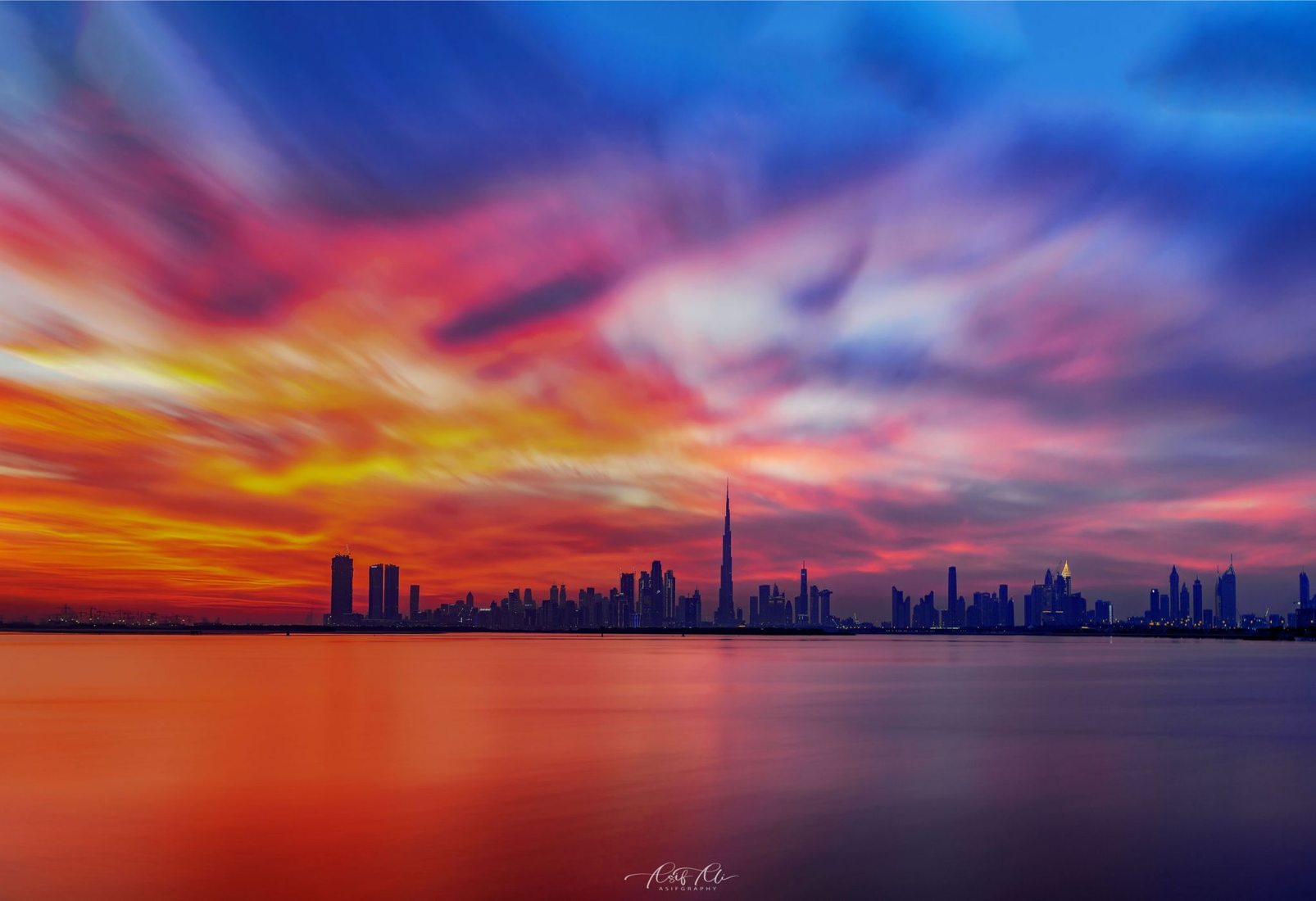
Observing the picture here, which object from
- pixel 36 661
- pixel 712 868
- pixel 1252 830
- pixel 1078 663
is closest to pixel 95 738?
pixel 712 868

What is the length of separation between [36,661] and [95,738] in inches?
4041

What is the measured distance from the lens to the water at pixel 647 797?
20047 millimetres

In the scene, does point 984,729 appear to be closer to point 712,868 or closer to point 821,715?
point 821,715

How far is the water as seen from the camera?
2005 cm

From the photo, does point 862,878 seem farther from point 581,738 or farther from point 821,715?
point 821,715

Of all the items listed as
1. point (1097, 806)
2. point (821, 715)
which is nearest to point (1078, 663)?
point (821, 715)

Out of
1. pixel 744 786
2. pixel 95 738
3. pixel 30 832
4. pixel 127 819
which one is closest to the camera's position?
pixel 30 832

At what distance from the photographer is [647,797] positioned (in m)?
28.9

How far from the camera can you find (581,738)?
141ft

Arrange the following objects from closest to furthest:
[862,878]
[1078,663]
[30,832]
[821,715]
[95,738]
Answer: [862,878] → [30,832] → [95,738] → [821,715] → [1078,663]

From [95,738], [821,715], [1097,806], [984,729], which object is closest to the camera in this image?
[1097,806]

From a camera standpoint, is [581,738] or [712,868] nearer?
[712,868]

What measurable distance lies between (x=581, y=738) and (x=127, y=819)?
791 inches

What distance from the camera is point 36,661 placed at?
12812 cm
